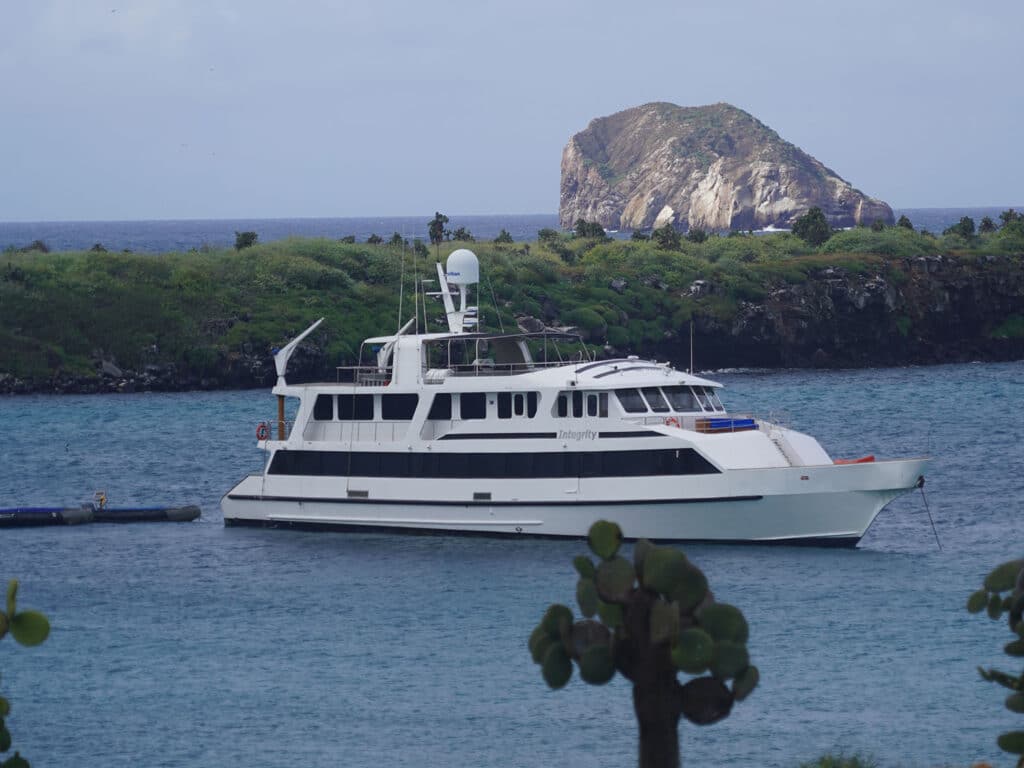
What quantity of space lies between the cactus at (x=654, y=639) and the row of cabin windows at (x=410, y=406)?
1015 inches

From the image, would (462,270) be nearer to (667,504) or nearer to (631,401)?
(631,401)

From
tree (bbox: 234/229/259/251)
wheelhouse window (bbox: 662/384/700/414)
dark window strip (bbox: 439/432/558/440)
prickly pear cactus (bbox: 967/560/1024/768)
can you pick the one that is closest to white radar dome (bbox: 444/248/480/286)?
dark window strip (bbox: 439/432/558/440)

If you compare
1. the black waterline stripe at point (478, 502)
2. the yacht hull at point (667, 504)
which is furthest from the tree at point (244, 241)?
the yacht hull at point (667, 504)

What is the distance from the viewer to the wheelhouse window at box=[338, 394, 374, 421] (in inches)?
1644

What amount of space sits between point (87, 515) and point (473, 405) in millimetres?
12557

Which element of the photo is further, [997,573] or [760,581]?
[760,581]

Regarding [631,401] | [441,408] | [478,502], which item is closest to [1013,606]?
[631,401]

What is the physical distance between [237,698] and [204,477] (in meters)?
24.8

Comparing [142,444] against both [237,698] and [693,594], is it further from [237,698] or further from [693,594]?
[693,594]

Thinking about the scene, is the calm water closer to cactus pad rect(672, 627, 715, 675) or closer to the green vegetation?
cactus pad rect(672, 627, 715, 675)

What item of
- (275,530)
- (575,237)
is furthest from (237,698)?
(575,237)

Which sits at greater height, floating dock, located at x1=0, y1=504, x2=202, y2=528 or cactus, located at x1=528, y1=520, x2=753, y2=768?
cactus, located at x1=528, y1=520, x2=753, y2=768

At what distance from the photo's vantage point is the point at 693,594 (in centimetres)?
1321

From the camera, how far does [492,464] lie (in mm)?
39719
